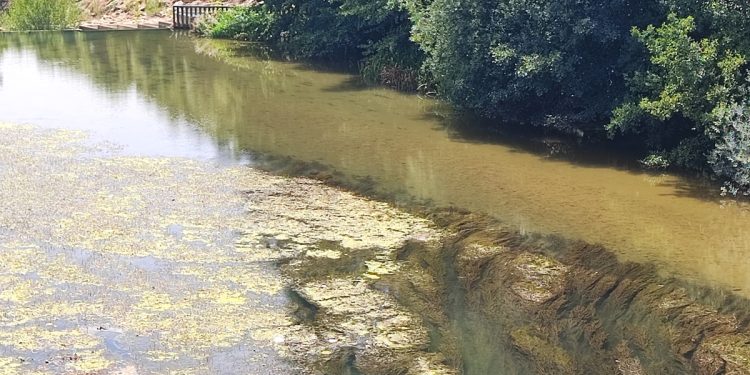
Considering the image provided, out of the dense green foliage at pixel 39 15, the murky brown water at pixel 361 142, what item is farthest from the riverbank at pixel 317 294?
the dense green foliage at pixel 39 15

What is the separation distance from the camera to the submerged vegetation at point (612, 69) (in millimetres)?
12414

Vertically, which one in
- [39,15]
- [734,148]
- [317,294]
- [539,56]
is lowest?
[317,294]

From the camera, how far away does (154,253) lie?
9797mm

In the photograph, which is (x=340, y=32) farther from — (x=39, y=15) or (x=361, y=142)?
(x=39, y=15)

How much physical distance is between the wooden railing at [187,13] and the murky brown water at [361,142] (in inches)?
233

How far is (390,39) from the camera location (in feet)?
66.7

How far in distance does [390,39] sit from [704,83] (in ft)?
30.4

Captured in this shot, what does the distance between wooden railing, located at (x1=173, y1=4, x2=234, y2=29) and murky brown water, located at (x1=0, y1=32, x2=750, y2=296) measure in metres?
5.92

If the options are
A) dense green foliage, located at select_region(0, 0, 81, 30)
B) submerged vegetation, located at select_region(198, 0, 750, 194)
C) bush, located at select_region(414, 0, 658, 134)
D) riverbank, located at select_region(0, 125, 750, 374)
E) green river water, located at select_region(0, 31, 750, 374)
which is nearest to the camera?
riverbank, located at select_region(0, 125, 750, 374)

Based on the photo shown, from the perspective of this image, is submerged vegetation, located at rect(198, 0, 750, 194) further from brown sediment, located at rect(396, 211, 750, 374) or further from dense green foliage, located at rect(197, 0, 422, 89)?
brown sediment, located at rect(396, 211, 750, 374)

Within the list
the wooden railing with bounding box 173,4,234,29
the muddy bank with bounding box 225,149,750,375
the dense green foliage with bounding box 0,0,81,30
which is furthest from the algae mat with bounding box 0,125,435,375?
the dense green foliage with bounding box 0,0,81,30

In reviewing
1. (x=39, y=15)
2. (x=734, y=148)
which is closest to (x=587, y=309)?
(x=734, y=148)

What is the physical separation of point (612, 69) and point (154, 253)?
8681mm

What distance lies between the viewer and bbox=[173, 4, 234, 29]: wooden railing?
31.3m
